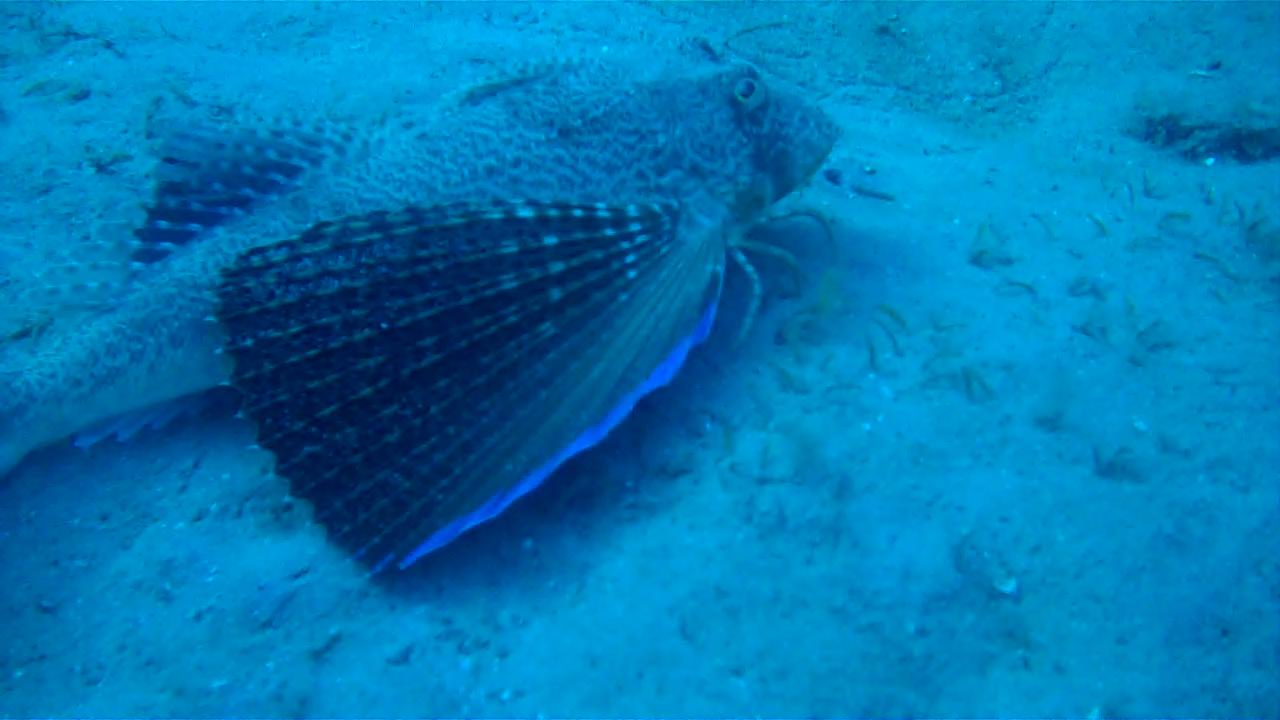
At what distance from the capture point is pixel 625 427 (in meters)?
3.52

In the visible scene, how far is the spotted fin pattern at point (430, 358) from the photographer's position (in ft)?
9.69

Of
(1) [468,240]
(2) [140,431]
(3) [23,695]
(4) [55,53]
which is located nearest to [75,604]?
(3) [23,695]

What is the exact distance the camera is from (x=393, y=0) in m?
6.96

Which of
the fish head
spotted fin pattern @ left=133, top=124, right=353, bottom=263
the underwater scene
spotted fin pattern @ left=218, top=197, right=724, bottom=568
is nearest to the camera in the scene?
the underwater scene

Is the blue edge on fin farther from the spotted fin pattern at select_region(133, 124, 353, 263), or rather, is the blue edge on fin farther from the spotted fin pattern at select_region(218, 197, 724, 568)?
the spotted fin pattern at select_region(133, 124, 353, 263)

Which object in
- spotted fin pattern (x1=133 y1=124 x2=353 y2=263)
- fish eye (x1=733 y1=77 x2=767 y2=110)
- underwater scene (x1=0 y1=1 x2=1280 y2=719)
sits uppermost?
fish eye (x1=733 y1=77 x2=767 y2=110)

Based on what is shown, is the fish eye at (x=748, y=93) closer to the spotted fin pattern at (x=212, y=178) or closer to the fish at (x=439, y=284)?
the fish at (x=439, y=284)

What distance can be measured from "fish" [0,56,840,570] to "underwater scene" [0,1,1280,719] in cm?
2

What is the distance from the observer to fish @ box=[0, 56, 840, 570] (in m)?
2.97

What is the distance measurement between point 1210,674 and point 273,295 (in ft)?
12.6

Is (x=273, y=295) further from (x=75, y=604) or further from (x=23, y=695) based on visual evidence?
(x=23, y=695)

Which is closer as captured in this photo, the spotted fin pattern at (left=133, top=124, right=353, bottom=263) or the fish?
the fish

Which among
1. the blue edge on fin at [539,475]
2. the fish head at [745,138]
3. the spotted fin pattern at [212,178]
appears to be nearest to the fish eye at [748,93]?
the fish head at [745,138]

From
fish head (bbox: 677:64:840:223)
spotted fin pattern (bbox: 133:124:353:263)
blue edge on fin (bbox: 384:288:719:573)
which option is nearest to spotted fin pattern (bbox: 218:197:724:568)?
blue edge on fin (bbox: 384:288:719:573)
